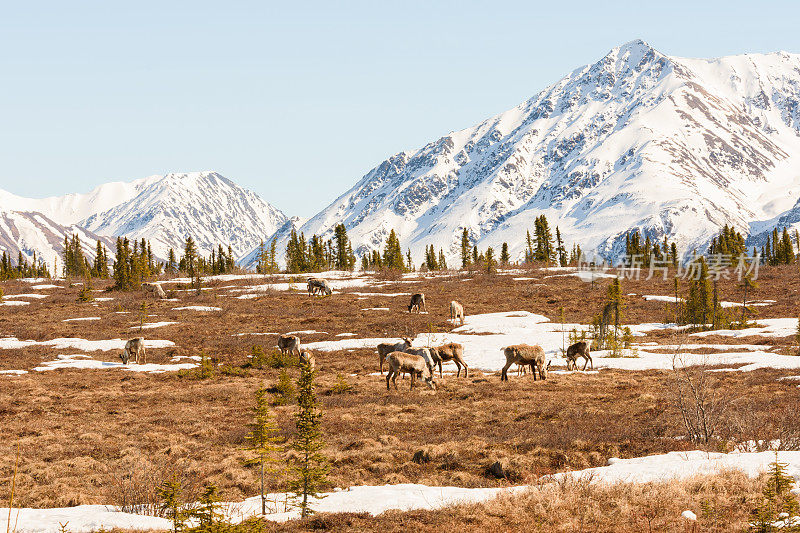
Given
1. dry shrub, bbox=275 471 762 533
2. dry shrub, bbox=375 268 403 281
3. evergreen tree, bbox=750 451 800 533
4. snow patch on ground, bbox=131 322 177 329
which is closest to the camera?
evergreen tree, bbox=750 451 800 533

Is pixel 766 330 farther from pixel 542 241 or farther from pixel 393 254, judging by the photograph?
pixel 393 254

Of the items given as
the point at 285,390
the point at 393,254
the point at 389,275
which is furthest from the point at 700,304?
the point at 393,254

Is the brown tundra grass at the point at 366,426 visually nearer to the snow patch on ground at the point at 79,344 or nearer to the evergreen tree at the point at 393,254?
the snow patch on ground at the point at 79,344

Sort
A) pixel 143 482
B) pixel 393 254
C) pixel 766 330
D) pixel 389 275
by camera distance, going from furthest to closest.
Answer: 1. pixel 393 254
2. pixel 389 275
3. pixel 766 330
4. pixel 143 482

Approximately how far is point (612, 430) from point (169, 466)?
1306 cm

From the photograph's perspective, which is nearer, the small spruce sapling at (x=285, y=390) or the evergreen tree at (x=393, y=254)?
the small spruce sapling at (x=285, y=390)

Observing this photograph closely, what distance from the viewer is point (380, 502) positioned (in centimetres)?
1234

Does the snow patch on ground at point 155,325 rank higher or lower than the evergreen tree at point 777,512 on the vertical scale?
higher

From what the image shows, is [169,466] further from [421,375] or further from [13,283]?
[13,283]

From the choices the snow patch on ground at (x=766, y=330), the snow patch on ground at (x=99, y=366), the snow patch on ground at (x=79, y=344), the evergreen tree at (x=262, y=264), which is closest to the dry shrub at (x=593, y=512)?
the snow patch on ground at (x=99, y=366)

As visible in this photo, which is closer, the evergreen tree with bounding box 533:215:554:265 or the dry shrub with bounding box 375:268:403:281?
the dry shrub with bounding box 375:268:403:281

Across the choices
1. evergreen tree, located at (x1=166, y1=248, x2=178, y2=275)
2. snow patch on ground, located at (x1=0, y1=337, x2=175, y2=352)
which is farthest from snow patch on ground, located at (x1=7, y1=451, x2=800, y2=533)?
evergreen tree, located at (x1=166, y1=248, x2=178, y2=275)

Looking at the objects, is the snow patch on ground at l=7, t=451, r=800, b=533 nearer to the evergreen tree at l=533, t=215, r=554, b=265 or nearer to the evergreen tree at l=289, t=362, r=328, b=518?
the evergreen tree at l=289, t=362, r=328, b=518

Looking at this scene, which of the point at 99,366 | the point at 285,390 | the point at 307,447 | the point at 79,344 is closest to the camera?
the point at 307,447
